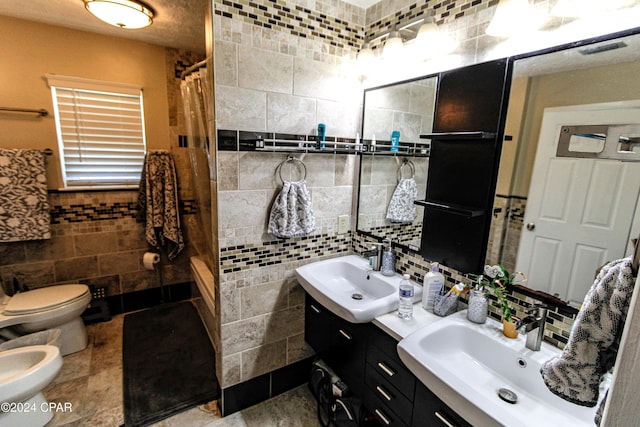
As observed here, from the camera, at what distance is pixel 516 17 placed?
1138 mm

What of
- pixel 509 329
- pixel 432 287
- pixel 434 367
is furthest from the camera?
pixel 432 287

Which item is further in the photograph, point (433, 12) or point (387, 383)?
point (433, 12)

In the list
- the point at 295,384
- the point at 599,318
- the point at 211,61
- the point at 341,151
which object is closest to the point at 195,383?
the point at 295,384

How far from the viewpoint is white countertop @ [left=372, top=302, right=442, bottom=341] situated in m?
1.25

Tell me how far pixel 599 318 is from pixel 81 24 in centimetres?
331

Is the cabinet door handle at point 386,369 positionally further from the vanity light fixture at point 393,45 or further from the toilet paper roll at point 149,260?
the toilet paper roll at point 149,260

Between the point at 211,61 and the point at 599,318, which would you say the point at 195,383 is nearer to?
the point at 211,61

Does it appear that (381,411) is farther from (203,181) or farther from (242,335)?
(203,181)

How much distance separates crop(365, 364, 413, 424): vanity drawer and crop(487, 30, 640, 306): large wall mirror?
722 millimetres

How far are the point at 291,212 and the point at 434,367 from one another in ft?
3.48

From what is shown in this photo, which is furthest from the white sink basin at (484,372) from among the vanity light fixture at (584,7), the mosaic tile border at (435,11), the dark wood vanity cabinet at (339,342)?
the mosaic tile border at (435,11)

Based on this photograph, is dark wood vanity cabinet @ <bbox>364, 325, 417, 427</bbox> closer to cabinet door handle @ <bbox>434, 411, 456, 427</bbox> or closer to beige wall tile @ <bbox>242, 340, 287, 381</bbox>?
cabinet door handle @ <bbox>434, 411, 456, 427</bbox>

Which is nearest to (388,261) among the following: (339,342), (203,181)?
(339,342)

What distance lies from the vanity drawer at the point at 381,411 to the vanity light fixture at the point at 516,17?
1.60 meters
